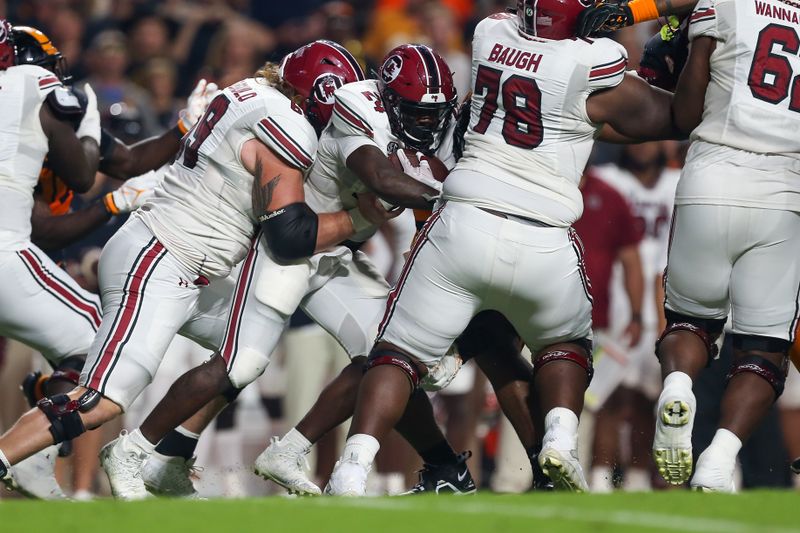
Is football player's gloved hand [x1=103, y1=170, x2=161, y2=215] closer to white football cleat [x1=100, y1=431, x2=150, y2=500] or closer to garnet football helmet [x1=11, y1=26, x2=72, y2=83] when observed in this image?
garnet football helmet [x1=11, y1=26, x2=72, y2=83]

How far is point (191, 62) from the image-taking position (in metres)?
11.9

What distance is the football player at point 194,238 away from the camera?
19.3 ft

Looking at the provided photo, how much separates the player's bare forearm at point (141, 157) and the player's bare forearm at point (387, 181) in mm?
1715

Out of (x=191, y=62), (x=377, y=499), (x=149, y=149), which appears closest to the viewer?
(x=377, y=499)

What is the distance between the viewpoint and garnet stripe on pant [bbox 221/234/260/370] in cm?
609

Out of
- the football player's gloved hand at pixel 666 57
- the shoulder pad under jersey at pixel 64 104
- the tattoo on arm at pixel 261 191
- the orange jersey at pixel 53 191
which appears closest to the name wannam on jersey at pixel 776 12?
the football player's gloved hand at pixel 666 57

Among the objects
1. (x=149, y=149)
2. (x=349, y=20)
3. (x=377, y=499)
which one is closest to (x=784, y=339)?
(x=377, y=499)

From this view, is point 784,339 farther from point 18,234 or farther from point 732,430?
point 18,234

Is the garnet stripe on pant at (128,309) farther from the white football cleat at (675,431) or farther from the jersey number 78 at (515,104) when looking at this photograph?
the white football cleat at (675,431)

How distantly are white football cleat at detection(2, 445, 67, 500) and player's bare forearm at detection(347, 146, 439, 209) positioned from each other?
218cm

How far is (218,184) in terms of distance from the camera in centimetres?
614

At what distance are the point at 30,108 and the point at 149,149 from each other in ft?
2.87

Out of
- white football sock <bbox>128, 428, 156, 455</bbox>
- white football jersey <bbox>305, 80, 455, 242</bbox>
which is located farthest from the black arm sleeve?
white football sock <bbox>128, 428, 156, 455</bbox>

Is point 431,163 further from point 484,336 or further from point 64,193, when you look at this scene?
point 64,193
